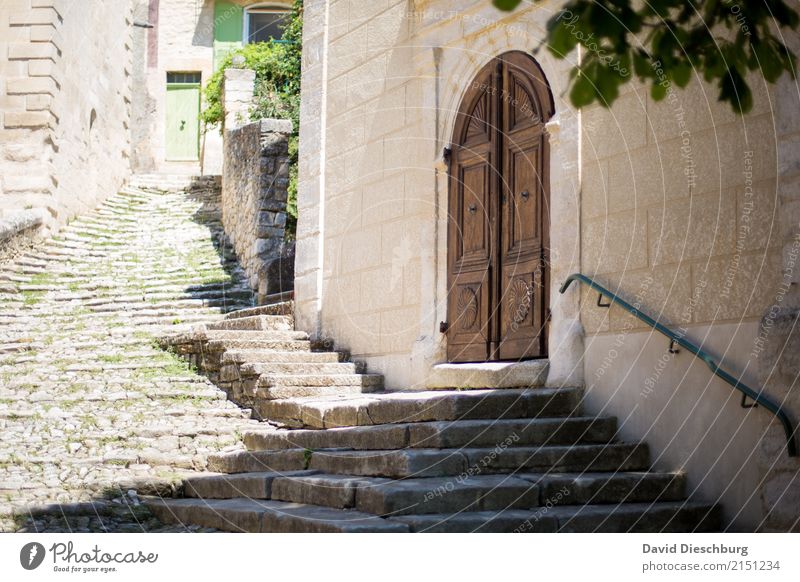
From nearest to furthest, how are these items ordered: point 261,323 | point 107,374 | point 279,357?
point 279,357 < point 107,374 < point 261,323

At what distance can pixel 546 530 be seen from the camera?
477 cm

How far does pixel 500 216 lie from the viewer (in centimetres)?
741

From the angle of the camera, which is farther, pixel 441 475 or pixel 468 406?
pixel 468 406

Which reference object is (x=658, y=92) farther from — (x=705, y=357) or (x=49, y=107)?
(x=49, y=107)

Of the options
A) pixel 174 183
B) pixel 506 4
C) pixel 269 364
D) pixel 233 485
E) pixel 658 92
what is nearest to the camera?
pixel 506 4

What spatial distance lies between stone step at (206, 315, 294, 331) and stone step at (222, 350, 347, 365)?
0.97m

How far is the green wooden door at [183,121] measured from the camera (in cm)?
2288

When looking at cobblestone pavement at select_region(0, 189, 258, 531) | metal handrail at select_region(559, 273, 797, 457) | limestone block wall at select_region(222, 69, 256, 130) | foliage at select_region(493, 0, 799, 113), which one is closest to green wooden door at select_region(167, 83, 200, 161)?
limestone block wall at select_region(222, 69, 256, 130)

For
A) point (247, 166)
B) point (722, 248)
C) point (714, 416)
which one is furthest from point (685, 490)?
point (247, 166)

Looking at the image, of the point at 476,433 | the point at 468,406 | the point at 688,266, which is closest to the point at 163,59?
the point at 468,406

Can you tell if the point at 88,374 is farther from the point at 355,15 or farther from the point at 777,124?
the point at 777,124

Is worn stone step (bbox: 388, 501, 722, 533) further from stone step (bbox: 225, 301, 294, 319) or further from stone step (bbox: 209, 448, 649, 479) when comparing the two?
stone step (bbox: 225, 301, 294, 319)

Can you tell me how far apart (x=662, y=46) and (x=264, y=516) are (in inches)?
120

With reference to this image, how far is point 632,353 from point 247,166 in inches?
321
